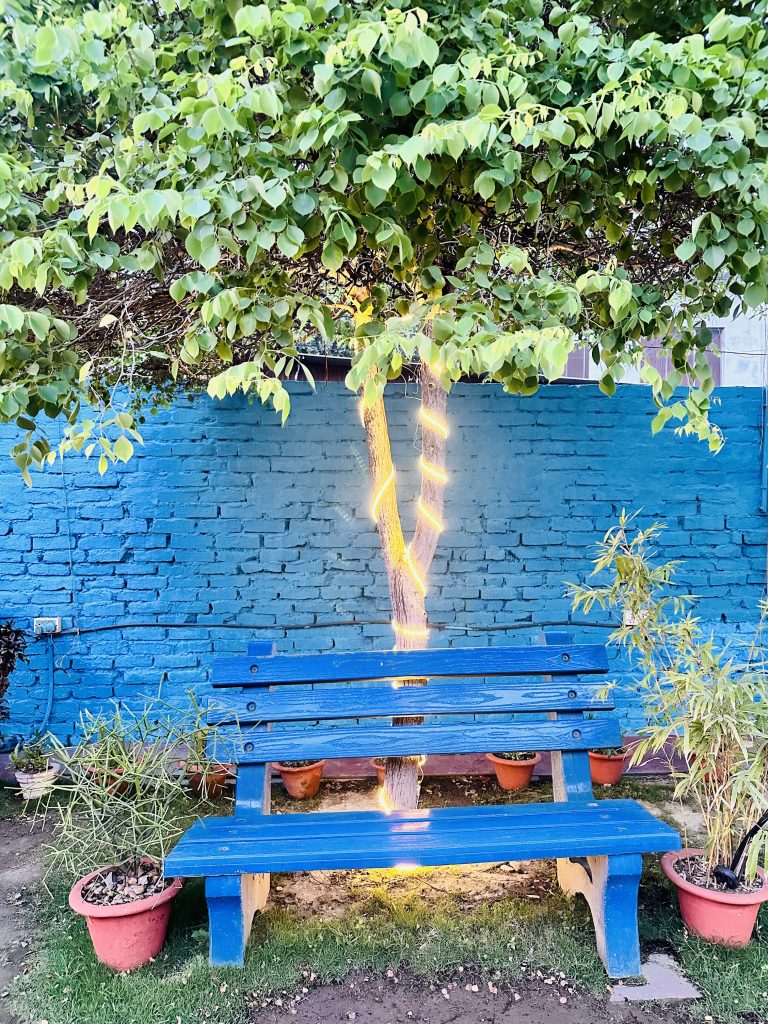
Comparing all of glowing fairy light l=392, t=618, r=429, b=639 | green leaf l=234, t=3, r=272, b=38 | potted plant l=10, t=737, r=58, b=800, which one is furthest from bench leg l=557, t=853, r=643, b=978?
potted plant l=10, t=737, r=58, b=800

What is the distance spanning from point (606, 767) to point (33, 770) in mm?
3006

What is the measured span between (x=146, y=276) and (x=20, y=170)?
56 cm

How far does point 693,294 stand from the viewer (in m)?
2.16

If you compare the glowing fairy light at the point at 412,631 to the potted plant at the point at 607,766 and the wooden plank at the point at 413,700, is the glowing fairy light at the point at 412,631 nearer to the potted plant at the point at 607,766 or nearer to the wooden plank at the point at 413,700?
the wooden plank at the point at 413,700

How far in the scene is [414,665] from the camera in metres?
2.71

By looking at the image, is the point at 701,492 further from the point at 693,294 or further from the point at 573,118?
the point at 573,118

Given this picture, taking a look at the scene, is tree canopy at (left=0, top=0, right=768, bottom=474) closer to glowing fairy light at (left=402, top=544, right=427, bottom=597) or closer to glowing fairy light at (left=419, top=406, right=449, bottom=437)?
glowing fairy light at (left=419, top=406, right=449, bottom=437)

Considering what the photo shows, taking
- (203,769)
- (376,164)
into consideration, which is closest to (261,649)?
(203,769)

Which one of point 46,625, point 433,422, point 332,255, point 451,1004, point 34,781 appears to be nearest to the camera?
point 332,255

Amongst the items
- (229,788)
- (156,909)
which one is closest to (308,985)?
(156,909)

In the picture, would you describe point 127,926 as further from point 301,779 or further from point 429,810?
point 301,779

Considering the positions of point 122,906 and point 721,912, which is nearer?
point 122,906

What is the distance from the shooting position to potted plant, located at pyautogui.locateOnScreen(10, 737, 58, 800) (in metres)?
3.48

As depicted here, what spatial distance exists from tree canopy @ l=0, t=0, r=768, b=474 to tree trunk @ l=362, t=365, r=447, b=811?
0.75 metres
